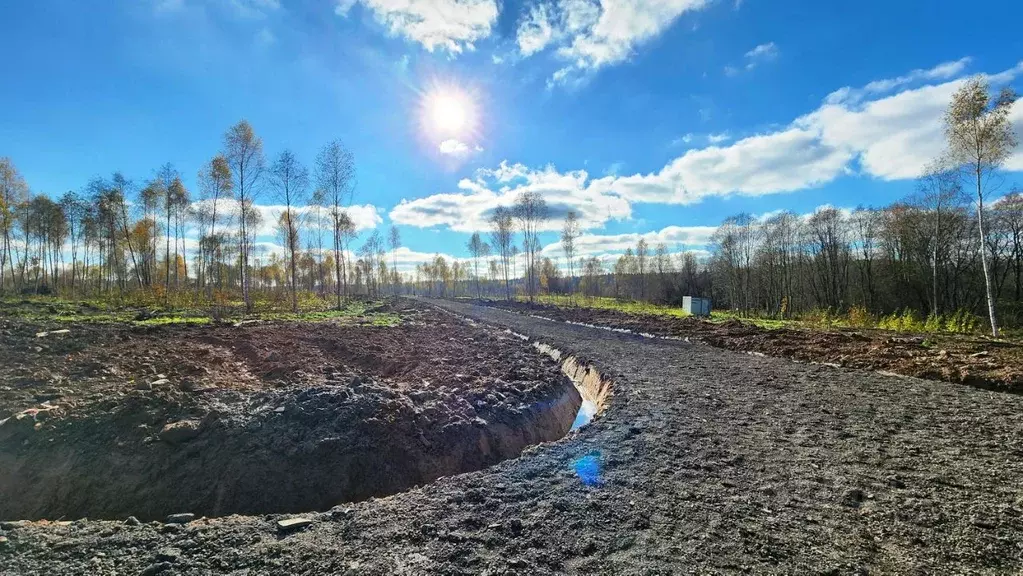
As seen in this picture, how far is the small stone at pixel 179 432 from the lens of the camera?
17.8 feet

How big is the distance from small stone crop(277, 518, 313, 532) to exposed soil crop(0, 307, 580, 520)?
147 cm

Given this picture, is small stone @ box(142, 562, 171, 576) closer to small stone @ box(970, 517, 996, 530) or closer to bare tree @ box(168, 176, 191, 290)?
small stone @ box(970, 517, 996, 530)

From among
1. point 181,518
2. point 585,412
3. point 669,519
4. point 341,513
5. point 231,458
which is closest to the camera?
point 669,519

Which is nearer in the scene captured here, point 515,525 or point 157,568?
point 157,568

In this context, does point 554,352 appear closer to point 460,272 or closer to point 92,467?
point 92,467

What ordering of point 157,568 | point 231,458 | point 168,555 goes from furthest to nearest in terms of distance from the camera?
point 231,458
point 168,555
point 157,568

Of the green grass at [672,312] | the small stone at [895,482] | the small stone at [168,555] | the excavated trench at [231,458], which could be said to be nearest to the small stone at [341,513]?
the small stone at [168,555]

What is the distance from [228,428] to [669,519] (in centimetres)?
567

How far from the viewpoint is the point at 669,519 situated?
139 inches

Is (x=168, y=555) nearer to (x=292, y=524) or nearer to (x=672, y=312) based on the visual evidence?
(x=292, y=524)

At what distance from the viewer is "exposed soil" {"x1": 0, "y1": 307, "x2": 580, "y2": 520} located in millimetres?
4961

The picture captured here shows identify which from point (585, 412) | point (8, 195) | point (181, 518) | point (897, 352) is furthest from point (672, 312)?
point (8, 195)

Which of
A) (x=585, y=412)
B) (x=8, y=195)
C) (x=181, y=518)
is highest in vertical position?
(x=8, y=195)

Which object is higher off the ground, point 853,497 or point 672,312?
point 853,497
